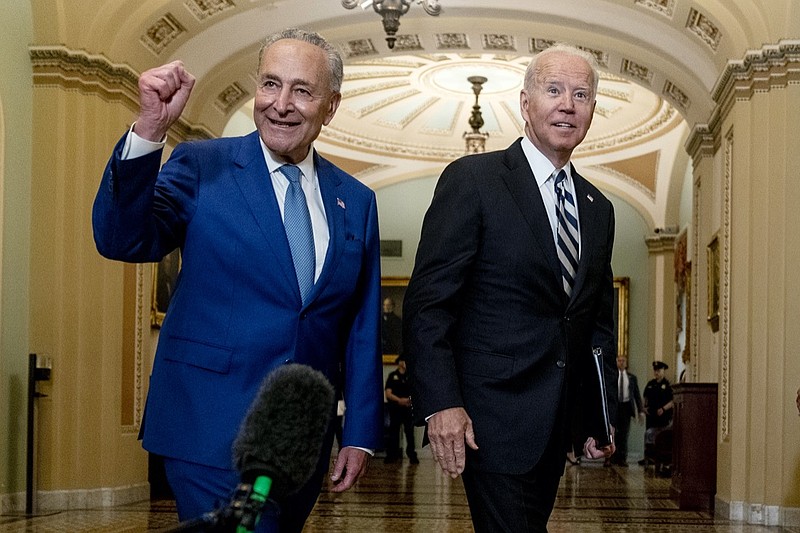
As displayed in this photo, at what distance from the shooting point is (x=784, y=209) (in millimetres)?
9969

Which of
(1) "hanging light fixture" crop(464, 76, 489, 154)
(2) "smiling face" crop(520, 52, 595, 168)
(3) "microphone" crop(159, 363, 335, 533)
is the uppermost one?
(1) "hanging light fixture" crop(464, 76, 489, 154)

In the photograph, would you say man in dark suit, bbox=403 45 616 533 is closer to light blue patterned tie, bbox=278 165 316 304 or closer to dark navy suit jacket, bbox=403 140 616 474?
dark navy suit jacket, bbox=403 140 616 474

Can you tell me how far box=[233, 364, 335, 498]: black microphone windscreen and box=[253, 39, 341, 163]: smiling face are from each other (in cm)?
144

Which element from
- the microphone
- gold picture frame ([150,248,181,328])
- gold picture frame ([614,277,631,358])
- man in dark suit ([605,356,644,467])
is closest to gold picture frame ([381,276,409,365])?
gold picture frame ([614,277,631,358])

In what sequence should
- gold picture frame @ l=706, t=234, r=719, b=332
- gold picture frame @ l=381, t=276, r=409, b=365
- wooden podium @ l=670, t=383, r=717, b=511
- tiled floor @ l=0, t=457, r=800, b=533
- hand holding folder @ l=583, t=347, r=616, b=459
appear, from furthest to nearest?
gold picture frame @ l=381, t=276, r=409, b=365 < gold picture frame @ l=706, t=234, r=719, b=332 < wooden podium @ l=670, t=383, r=717, b=511 < tiled floor @ l=0, t=457, r=800, b=533 < hand holding folder @ l=583, t=347, r=616, b=459

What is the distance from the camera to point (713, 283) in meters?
12.3

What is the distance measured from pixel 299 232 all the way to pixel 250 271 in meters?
0.17

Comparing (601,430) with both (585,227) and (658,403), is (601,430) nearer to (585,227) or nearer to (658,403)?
(585,227)

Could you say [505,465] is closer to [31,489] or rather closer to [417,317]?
[417,317]

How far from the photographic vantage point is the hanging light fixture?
17781mm

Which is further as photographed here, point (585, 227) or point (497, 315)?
point (585, 227)

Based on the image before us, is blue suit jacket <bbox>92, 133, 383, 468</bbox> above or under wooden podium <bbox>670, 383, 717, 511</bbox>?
above

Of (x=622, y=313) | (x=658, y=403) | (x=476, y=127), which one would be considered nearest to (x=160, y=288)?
(x=476, y=127)

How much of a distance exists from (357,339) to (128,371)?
882 centimetres
